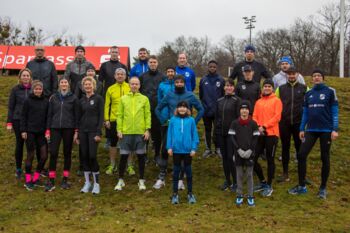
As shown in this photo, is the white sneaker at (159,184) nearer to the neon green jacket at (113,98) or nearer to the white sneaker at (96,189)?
the white sneaker at (96,189)

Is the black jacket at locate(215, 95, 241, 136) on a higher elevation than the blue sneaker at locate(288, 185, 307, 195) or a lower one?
higher

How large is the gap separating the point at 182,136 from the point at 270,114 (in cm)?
181

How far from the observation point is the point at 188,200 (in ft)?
Result: 24.8

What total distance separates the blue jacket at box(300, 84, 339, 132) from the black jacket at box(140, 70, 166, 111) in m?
3.26

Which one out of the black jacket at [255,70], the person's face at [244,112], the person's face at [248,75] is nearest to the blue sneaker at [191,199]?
the person's face at [244,112]

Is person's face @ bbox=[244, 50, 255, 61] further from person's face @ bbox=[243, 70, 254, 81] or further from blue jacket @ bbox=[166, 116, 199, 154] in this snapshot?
blue jacket @ bbox=[166, 116, 199, 154]

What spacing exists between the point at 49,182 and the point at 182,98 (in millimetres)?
3208

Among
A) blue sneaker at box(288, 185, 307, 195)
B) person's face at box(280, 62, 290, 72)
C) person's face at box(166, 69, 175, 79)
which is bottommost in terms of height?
blue sneaker at box(288, 185, 307, 195)

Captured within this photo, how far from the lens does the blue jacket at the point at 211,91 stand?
9531 millimetres

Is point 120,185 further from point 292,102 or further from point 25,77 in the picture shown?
point 292,102

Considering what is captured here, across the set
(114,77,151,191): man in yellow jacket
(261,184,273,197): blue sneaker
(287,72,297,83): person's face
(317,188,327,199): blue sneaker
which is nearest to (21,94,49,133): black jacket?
(114,77,151,191): man in yellow jacket

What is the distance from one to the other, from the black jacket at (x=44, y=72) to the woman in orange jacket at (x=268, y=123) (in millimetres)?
4635

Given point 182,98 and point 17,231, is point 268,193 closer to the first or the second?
point 182,98

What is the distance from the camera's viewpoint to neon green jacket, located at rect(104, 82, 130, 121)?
888 centimetres
